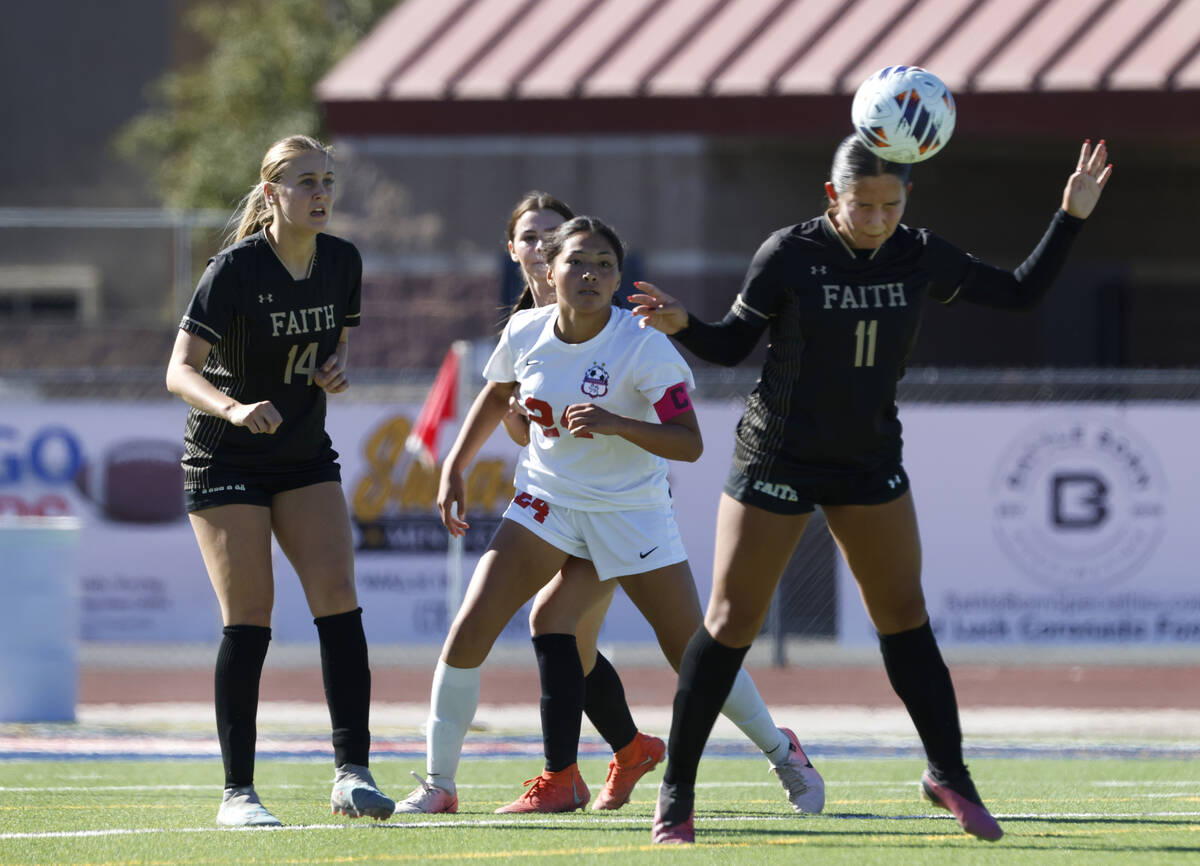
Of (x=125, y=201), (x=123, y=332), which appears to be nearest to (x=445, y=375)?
(x=123, y=332)

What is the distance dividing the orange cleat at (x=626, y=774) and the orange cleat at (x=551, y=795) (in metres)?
0.23

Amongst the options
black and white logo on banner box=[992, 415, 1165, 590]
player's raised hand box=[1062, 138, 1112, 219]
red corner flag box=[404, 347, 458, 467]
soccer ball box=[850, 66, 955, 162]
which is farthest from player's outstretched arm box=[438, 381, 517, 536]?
black and white logo on banner box=[992, 415, 1165, 590]

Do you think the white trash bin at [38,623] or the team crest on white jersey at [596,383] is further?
the white trash bin at [38,623]

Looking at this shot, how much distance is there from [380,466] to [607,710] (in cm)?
781

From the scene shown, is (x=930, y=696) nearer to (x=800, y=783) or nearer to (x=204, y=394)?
(x=800, y=783)

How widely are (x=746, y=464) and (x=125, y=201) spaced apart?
28.9m

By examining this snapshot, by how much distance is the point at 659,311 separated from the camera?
17.2 feet

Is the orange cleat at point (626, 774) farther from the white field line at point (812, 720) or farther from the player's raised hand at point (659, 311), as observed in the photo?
the white field line at point (812, 720)

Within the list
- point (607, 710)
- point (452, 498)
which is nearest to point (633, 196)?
point (607, 710)

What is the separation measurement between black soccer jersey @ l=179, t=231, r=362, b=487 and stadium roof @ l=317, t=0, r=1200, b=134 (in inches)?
461

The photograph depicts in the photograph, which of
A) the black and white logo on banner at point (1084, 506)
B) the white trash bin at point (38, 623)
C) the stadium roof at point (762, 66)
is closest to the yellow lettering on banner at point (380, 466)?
the white trash bin at point (38, 623)

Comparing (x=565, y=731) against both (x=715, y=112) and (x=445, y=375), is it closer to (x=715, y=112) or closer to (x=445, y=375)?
(x=445, y=375)

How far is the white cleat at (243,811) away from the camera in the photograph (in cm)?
559

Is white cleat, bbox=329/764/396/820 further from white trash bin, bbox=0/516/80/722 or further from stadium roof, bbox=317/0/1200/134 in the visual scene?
stadium roof, bbox=317/0/1200/134
